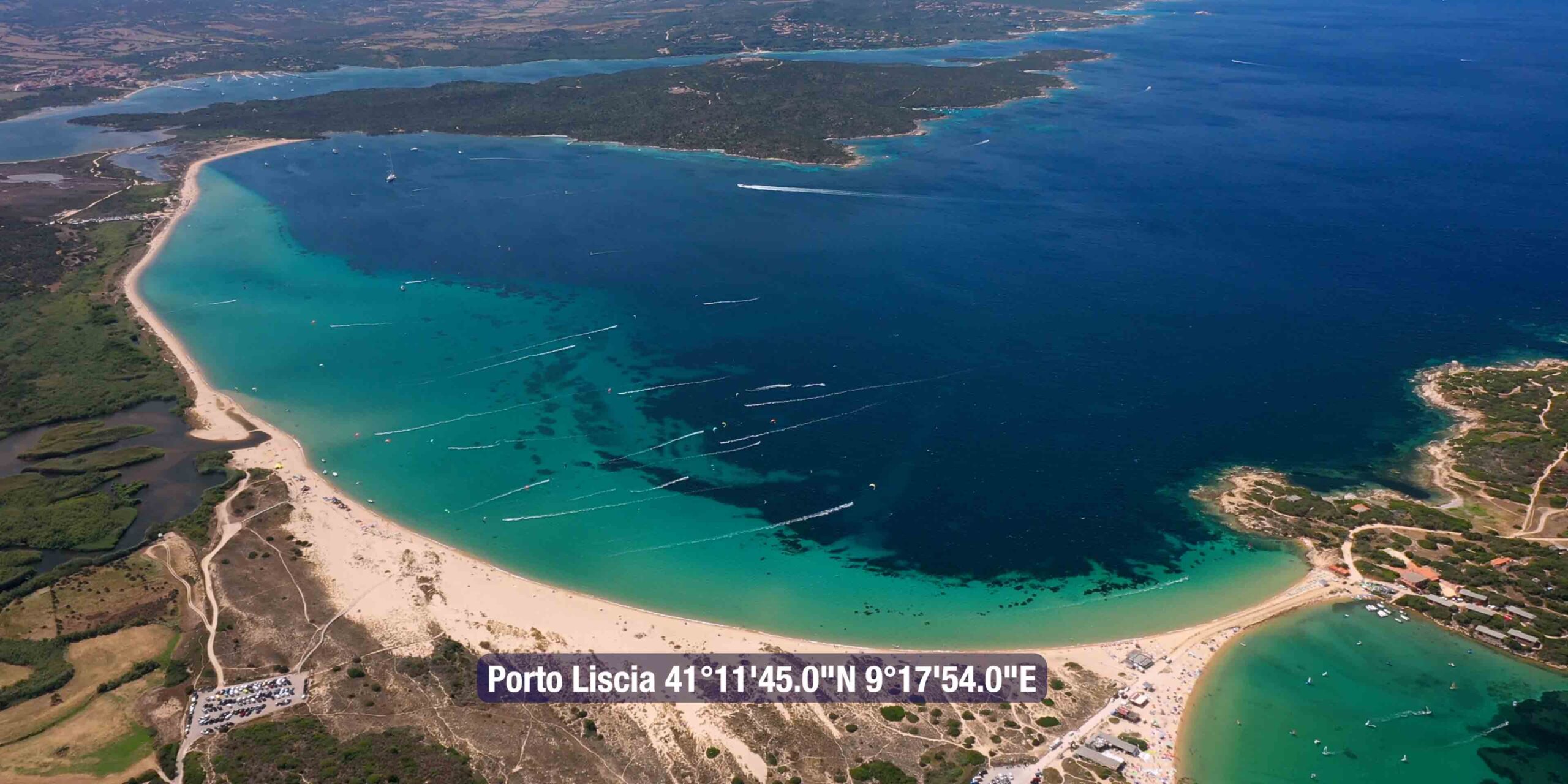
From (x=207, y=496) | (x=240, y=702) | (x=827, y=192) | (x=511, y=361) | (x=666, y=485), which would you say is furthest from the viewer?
(x=827, y=192)

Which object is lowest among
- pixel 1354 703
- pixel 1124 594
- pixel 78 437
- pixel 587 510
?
pixel 1354 703

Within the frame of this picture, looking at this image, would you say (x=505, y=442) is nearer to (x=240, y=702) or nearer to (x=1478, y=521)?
(x=240, y=702)

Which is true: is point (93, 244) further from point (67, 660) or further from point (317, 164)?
point (67, 660)

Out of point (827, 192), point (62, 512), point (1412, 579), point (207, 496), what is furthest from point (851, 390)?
point (62, 512)

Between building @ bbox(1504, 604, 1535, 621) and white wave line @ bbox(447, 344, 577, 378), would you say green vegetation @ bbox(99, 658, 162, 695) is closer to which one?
white wave line @ bbox(447, 344, 577, 378)

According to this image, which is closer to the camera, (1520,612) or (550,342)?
(1520,612)

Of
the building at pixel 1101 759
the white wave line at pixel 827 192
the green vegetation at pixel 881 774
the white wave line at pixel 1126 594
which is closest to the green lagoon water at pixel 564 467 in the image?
the white wave line at pixel 1126 594
